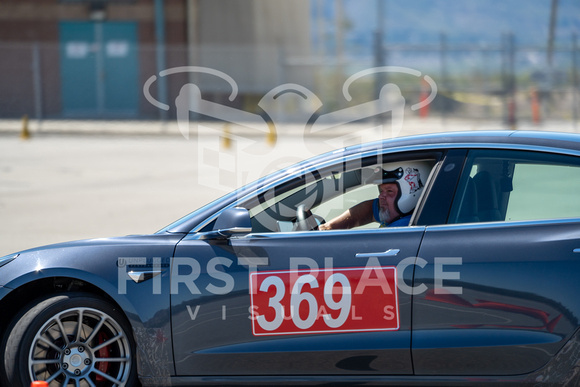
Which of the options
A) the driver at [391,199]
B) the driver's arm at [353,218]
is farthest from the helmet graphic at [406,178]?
the driver's arm at [353,218]

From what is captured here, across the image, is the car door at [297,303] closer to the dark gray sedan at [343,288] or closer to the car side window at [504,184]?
the dark gray sedan at [343,288]

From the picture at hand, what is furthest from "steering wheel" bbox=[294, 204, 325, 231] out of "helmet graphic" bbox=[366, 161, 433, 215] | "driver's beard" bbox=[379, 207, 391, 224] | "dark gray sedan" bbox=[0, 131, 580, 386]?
"helmet graphic" bbox=[366, 161, 433, 215]

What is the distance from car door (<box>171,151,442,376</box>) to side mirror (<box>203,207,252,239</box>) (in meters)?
0.05

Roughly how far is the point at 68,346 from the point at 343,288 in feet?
4.65

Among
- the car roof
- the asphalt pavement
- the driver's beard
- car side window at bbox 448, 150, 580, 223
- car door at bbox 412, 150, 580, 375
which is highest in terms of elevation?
the car roof

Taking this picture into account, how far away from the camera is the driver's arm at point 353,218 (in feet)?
14.6

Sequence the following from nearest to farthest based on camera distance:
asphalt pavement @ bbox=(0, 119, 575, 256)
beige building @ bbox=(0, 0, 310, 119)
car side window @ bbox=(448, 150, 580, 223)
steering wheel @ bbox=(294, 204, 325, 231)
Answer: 1. car side window @ bbox=(448, 150, 580, 223)
2. steering wheel @ bbox=(294, 204, 325, 231)
3. asphalt pavement @ bbox=(0, 119, 575, 256)
4. beige building @ bbox=(0, 0, 310, 119)

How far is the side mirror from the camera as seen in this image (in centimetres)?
399

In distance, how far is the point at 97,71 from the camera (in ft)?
85.4

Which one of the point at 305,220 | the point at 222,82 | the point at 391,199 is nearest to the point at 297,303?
the point at 305,220

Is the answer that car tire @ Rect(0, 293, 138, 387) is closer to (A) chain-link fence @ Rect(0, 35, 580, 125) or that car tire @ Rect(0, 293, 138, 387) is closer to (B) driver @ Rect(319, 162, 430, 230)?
(B) driver @ Rect(319, 162, 430, 230)

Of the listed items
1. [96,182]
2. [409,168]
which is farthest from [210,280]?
[96,182]

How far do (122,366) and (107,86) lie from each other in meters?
23.0

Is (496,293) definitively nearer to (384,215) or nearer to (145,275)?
(384,215)
